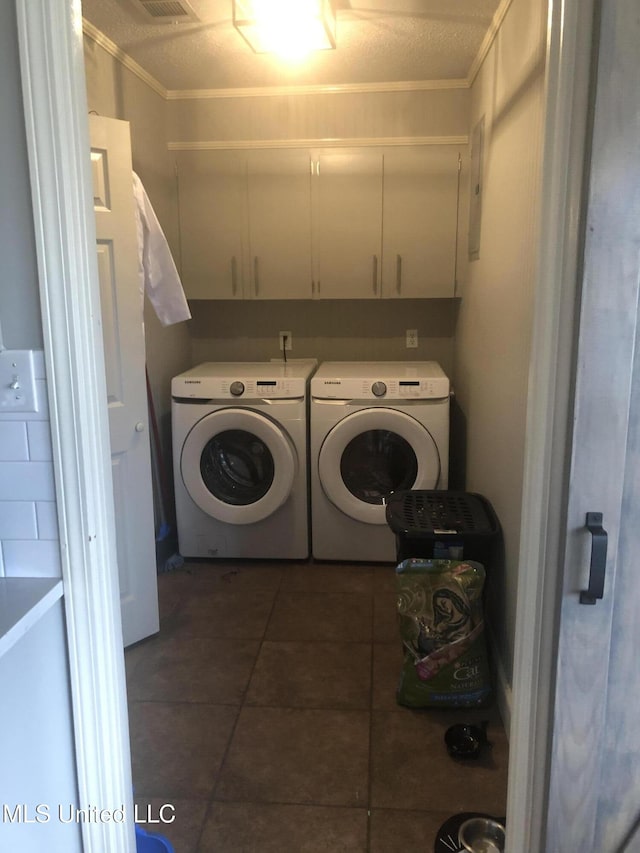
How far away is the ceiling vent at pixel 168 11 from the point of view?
2.34 meters

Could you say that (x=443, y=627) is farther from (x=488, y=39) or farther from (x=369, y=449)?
(x=488, y=39)

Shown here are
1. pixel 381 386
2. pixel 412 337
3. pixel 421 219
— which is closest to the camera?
pixel 381 386

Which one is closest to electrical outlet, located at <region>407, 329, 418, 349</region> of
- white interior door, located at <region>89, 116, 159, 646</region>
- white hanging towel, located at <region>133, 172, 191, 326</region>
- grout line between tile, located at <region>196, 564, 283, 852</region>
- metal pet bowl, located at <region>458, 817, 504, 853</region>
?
white hanging towel, located at <region>133, 172, 191, 326</region>

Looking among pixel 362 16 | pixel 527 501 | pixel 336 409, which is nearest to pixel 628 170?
pixel 527 501

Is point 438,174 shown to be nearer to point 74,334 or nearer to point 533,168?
point 533,168

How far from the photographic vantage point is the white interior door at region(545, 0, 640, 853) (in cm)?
103

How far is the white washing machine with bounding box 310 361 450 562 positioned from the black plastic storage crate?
663 mm

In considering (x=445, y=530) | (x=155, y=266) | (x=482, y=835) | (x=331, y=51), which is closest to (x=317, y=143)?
(x=331, y=51)

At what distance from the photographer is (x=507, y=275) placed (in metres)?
2.22

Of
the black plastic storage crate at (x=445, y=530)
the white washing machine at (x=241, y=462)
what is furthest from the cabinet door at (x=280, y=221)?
the black plastic storage crate at (x=445, y=530)

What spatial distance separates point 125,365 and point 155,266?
0.53 meters

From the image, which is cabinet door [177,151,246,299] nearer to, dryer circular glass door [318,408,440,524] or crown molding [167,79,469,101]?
crown molding [167,79,469,101]

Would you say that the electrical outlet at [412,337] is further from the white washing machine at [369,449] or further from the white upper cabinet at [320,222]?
the white washing machine at [369,449]

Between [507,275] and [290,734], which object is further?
[507,275]
